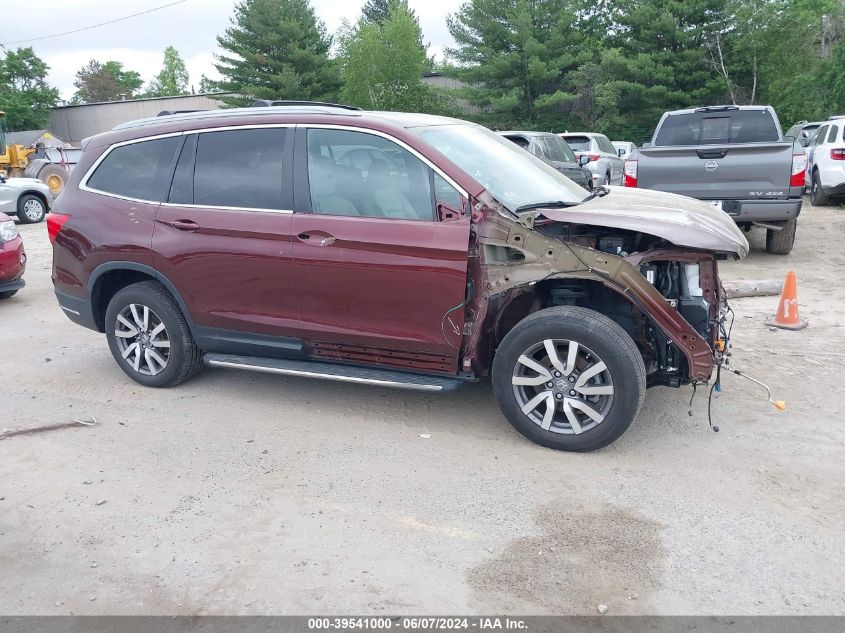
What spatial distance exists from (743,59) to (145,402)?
1259 inches

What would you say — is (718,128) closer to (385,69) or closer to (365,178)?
(365,178)

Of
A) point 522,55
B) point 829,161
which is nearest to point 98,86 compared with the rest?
point 522,55

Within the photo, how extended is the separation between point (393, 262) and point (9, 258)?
5920 millimetres

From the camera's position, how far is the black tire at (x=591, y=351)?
3.96 metres

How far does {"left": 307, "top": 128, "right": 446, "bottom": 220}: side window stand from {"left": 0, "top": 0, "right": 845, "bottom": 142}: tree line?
25.3 m

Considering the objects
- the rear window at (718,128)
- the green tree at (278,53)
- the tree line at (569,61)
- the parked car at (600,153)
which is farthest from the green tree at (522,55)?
the rear window at (718,128)

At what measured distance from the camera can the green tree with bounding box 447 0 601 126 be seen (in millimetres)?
33719

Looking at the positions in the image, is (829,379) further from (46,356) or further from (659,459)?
(46,356)

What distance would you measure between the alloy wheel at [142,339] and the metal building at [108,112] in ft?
135

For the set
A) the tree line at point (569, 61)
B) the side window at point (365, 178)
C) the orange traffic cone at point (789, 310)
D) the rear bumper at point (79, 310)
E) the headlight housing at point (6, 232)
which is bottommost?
the orange traffic cone at point (789, 310)

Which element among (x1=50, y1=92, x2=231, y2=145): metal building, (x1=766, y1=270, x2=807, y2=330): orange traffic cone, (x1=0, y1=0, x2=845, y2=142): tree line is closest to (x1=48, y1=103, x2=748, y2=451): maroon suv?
(x1=766, y1=270, x2=807, y2=330): orange traffic cone

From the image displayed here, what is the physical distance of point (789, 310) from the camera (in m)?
6.53

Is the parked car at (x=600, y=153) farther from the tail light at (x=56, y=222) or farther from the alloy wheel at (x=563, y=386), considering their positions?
the alloy wheel at (x=563, y=386)

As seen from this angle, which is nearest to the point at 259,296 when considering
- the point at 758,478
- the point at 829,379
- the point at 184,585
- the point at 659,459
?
the point at 184,585
